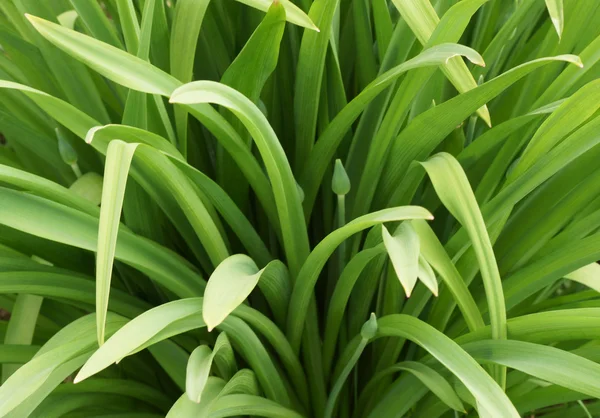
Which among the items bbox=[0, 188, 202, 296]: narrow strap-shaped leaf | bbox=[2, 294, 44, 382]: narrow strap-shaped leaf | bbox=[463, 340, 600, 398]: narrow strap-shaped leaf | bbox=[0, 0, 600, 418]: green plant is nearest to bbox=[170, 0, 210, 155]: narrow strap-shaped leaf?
bbox=[0, 0, 600, 418]: green plant

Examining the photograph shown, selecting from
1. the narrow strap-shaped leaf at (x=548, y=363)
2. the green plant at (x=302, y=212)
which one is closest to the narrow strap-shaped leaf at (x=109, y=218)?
the green plant at (x=302, y=212)

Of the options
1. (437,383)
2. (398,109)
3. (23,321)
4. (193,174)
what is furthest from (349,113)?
(23,321)

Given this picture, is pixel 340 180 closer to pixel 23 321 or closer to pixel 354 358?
pixel 354 358

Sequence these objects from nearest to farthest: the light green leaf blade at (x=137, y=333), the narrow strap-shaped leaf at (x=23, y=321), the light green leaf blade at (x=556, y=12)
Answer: the light green leaf blade at (x=137, y=333) → the light green leaf blade at (x=556, y=12) → the narrow strap-shaped leaf at (x=23, y=321)

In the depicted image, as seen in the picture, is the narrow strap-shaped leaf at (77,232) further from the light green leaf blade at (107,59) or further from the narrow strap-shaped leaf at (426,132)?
the narrow strap-shaped leaf at (426,132)

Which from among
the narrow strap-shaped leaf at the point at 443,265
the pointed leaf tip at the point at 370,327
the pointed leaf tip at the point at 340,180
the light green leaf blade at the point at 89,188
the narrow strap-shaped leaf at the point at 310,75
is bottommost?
the pointed leaf tip at the point at 370,327

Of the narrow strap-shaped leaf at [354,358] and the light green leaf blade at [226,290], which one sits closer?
the light green leaf blade at [226,290]

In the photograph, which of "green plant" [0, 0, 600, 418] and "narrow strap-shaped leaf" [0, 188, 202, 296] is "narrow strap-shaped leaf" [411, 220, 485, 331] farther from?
"narrow strap-shaped leaf" [0, 188, 202, 296]
